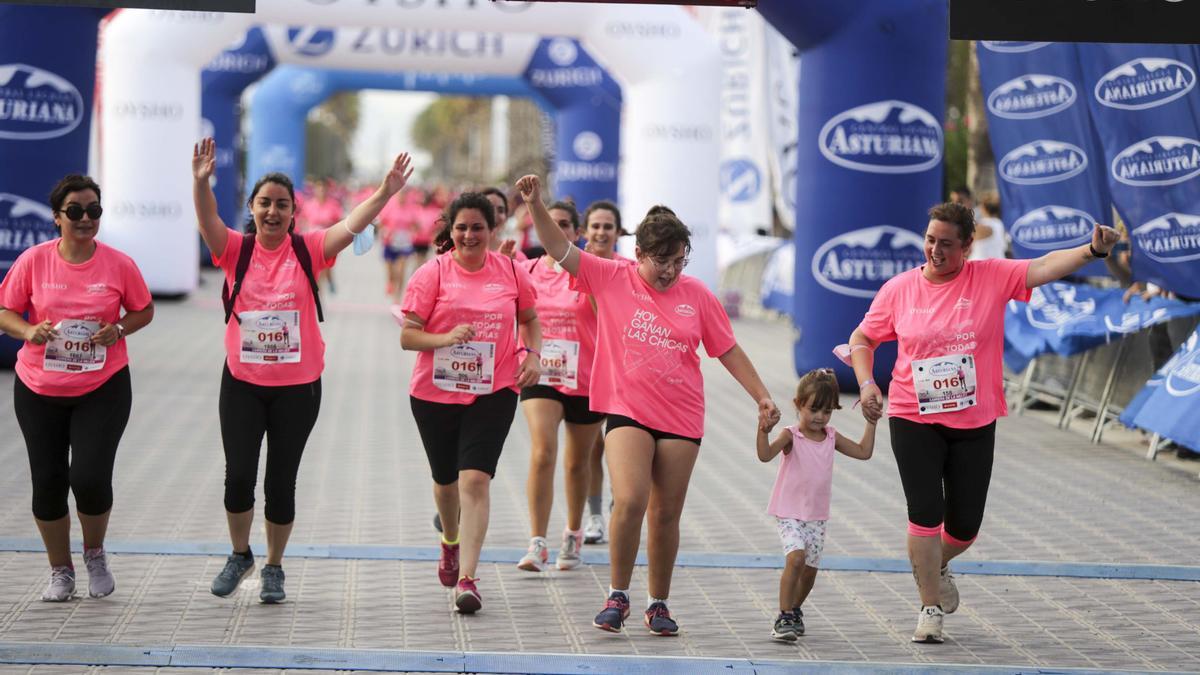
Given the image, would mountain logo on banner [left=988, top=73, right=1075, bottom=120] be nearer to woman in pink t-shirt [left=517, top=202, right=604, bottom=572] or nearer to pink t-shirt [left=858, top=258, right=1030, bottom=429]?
woman in pink t-shirt [left=517, top=202, right=604, bottom=572]

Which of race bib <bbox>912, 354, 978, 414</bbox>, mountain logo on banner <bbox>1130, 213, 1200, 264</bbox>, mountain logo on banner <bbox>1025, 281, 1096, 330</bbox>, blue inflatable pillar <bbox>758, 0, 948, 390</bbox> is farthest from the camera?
blue inflatable pillar <bbox>758, 0, 948, 390</bbox>

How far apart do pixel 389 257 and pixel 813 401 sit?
18.1 metres

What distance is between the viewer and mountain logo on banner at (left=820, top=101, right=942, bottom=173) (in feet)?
44.5

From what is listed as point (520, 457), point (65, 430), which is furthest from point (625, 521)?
point (520, 457)

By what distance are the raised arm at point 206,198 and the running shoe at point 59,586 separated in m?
1.39

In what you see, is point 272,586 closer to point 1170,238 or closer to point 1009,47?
point 1170,238

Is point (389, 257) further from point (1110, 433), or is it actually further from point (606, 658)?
point (606, 658)

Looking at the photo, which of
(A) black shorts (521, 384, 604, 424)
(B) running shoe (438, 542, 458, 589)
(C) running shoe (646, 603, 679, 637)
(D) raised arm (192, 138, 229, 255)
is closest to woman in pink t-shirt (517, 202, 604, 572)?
(A) black shorts (521, 384, 604, 424)

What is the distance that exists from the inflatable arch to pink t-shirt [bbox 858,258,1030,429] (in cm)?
1407

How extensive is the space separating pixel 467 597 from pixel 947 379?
2.01 meters

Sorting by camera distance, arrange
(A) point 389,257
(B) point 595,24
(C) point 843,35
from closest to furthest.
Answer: (C) point 843,35 < (B) point 595,24 < (A) point 389,257

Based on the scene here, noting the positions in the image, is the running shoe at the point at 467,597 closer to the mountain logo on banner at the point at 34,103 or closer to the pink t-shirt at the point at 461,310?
the pink t-shirt at the point at 461,310

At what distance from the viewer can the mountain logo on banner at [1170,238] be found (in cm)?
1067

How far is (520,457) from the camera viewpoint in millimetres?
10867
